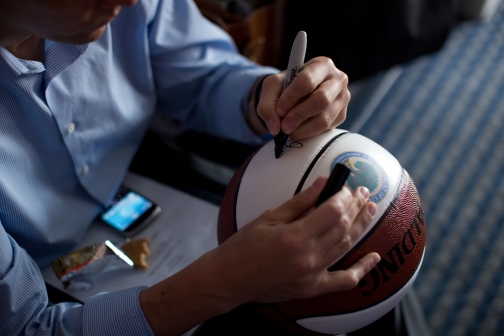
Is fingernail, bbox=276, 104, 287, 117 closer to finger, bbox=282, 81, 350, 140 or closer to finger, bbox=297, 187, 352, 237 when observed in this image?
finger, bbox=282, 81, 350, 140

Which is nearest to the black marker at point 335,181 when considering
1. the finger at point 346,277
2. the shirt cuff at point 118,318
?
the finger at point 346,277

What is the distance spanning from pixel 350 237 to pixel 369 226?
2.9 inches

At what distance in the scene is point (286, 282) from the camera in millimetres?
647

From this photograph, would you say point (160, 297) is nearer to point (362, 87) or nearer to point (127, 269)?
point (127, 269)

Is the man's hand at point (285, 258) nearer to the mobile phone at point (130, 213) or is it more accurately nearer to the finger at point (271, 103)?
the finger at point (271, 103)

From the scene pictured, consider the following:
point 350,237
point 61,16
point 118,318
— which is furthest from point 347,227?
point 61,16

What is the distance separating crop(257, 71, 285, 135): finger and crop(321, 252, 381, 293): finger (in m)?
0.26

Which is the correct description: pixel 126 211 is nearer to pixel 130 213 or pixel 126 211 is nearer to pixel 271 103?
pixel 130 213

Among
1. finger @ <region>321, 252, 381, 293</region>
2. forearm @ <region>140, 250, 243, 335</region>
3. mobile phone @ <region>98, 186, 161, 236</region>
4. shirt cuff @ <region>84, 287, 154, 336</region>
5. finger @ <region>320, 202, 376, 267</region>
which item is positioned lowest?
mobile phone @ <region>98, 186, 161, 236</region>

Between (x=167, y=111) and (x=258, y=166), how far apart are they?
1.83ft

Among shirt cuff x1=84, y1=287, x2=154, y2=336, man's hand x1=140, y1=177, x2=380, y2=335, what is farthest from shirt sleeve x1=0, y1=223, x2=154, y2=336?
man's hand x1=140, y1=177, x2=380, y2=335

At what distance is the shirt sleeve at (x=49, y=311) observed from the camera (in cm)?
74

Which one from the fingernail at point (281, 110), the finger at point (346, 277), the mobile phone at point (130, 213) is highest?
the fingernail at point (281, 110)

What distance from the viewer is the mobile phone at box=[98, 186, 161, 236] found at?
1.02m
